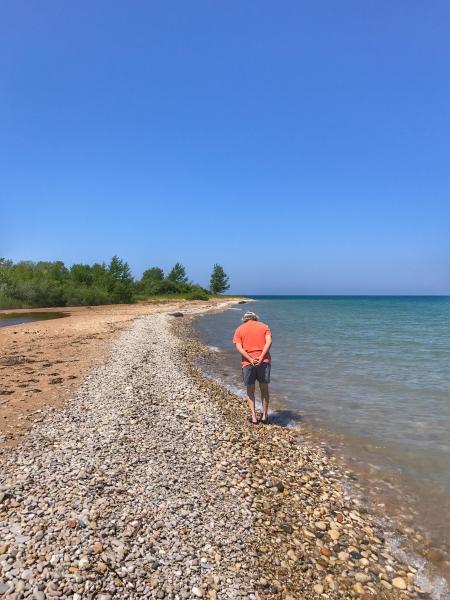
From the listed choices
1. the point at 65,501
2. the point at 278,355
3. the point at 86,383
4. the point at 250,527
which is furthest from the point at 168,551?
the point at 278,355

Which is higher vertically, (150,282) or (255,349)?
(150,282)

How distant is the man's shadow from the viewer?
1029cm

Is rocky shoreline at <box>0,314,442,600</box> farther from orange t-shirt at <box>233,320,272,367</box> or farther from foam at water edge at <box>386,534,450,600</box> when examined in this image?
orange t-shirt at <box>233,320,272,367</box>

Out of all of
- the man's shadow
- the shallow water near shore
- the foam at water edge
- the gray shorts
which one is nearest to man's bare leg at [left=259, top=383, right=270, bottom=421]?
the gray shorts

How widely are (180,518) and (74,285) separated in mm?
71326

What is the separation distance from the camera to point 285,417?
425 inches

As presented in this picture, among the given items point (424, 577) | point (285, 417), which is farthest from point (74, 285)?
point (424, 577)

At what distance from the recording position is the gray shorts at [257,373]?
9558 millimetres

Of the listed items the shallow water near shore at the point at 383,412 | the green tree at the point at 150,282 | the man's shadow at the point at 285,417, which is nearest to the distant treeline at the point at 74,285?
the green tree at the point at 150,282

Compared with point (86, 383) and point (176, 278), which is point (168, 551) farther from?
point (176, 278)

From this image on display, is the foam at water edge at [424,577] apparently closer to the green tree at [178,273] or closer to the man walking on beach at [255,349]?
the man walking on beach at [255,349]

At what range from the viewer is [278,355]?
2088 centimetres

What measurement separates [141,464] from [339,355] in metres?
16.0

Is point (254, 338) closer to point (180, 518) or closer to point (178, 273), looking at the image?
point (180, 518)
